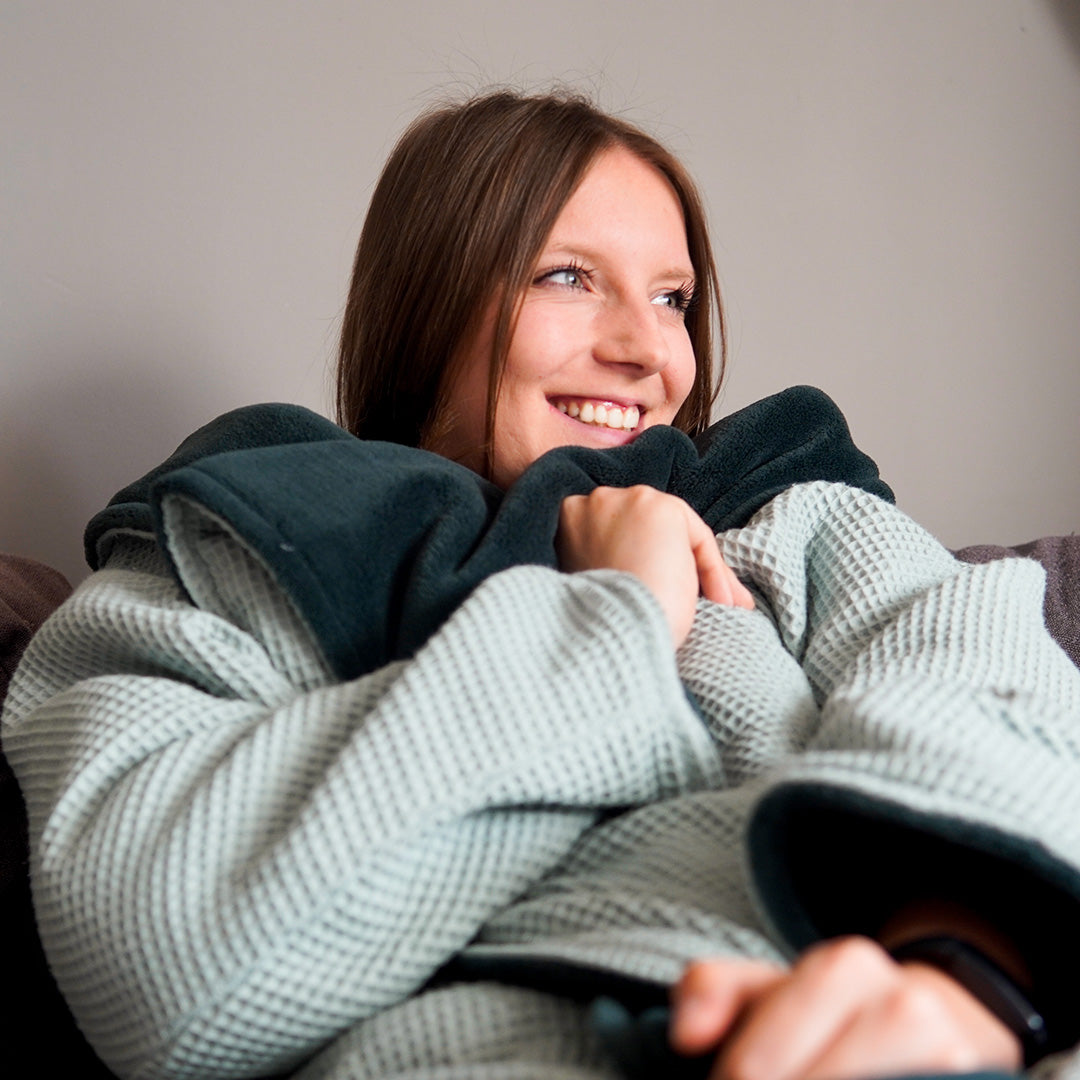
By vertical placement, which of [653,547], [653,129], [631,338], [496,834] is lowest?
[496,834]

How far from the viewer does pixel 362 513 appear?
0.68 m

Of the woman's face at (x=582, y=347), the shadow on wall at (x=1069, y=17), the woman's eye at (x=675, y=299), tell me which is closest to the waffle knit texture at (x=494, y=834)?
the woman's face at (x=582, y=347)

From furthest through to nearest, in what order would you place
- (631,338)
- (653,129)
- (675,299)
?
(653,129) < (675,299) < (631,338)

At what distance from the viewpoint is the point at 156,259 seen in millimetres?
1144

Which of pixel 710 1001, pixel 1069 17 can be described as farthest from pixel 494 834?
pixel 1069 17

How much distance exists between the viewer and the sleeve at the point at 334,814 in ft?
1.64

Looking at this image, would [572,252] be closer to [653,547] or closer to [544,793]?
[653,547]

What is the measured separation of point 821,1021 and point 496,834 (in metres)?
0.22

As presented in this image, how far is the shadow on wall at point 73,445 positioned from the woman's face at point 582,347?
14.3 inches

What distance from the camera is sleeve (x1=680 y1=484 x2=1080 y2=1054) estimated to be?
1.49ft

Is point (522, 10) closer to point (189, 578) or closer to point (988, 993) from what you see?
point (189, 578)

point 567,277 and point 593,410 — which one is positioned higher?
point 567,277

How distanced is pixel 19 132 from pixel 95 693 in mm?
672

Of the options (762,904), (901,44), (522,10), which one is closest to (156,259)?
(522,10)
